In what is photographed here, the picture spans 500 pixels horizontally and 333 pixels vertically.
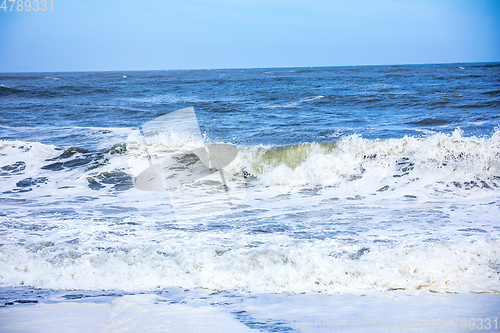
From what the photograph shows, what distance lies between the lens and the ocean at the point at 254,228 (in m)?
3.16

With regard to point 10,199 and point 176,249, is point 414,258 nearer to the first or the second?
point 176,249

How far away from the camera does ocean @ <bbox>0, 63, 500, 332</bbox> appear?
3158 millimetres

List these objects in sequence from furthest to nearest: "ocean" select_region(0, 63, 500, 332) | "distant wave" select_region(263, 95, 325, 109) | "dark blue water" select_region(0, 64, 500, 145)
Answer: "distant wave" select_region(263, 95, 325, 109) → "dark blue water" select_region(0, 64, 500, 145) → "ocean" select_region(0, 63, 500, 332)

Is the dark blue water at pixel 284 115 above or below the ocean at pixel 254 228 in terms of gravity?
above

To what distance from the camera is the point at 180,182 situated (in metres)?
8.30

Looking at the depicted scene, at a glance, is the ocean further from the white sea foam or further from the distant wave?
the distant wave

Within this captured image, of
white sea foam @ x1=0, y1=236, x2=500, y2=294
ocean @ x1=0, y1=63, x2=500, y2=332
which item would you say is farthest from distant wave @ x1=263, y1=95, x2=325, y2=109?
white sea foam @ x1=0, y1=236, x2=500, y2=294

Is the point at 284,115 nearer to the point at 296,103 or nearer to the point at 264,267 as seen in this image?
the point at 296,103

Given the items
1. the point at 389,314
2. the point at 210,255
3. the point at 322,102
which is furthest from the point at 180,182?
the point at 322,102

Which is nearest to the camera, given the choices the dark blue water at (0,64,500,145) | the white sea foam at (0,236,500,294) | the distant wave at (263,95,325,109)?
the white sea foam at (0,236,500,294)

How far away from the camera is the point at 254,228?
17.6 feet

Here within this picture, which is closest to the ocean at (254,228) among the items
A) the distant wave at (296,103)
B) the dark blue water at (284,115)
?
the dark blue water at (284,115)

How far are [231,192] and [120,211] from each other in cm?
215

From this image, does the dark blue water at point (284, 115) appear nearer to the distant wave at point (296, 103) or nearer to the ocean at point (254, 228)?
the distant wave at point (296, 103)
